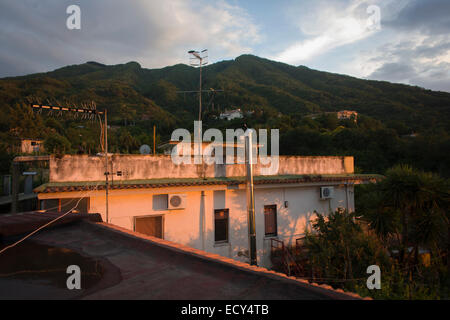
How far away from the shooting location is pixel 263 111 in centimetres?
5081

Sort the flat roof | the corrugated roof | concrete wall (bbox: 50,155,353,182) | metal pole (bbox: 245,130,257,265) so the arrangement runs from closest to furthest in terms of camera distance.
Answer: the flat roof, the corrugated roof, concrete wall (bbox: 50,155,353,182), metal pole (bbox: 245,130,257,265)

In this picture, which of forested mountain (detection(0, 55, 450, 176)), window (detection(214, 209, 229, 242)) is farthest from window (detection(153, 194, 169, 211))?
forested mountain (detection(0, 55, 450, 176))

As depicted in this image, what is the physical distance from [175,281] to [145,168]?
647 centimetres

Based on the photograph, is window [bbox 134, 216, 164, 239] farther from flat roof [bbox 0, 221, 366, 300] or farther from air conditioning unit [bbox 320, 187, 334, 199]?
air conditioning unit [bbox 320, 187, 334, 199]

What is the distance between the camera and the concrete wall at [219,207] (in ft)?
23.5

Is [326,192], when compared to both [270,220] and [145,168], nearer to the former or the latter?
[270,220]

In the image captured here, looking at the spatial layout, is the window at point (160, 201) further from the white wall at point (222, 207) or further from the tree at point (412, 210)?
the tree at point (412, 210)

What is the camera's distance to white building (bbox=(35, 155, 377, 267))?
22.9ft

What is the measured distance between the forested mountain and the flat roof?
463 cm

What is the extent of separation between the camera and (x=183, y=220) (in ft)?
26.0

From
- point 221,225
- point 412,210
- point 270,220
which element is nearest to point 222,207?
point 221,225
